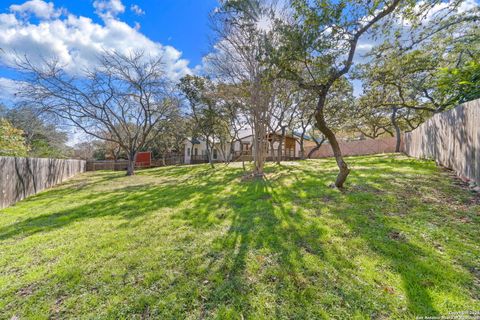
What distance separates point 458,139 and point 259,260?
6138mm

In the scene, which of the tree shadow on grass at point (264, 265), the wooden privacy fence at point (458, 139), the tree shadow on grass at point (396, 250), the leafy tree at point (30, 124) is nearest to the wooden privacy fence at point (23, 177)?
the leafy tree at point (30, 124)

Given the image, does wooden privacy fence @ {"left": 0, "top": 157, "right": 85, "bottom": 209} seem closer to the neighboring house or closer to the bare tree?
the bare tree

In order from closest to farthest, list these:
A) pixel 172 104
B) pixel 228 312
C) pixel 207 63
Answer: pixel 228 312 < pixel 207 63 < pixel 172 104

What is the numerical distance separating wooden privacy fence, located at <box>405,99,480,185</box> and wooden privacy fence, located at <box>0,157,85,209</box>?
40.3ft

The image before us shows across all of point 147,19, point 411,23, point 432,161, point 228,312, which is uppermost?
point 147,19

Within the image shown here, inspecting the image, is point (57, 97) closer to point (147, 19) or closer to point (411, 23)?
point (147, 19)

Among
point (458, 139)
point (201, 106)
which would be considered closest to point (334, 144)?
point (458, 139)

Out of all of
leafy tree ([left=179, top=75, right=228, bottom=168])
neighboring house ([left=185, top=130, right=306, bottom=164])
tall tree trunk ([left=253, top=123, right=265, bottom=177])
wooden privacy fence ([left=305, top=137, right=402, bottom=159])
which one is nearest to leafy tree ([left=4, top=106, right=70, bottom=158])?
leafy tree ([left=179, top=75, right=228, bottom=168])

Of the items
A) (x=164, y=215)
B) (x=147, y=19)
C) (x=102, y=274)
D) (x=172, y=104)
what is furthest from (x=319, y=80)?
(x=172, y=104)

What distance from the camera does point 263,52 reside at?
231 inches

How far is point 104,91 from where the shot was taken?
1323 centimetres

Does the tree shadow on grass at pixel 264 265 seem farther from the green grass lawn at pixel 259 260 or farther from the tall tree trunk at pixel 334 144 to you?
Result: the tall tree trunk at pixel 334 144

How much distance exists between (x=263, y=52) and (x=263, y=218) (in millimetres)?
4659

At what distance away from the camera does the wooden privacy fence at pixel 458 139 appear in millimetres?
4328
